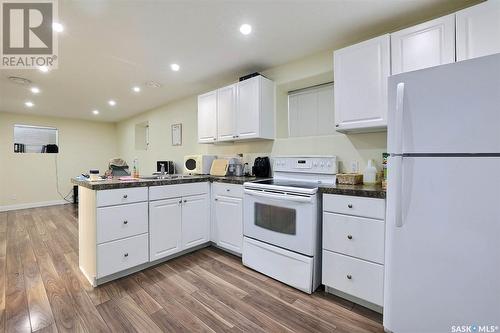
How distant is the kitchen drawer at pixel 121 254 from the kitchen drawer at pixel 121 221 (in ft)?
0.19

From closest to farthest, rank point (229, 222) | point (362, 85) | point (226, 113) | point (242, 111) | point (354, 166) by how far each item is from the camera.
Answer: point (362, 85) → point (354, 166) → point (229, 222) → point (242, 111) → point (226, 113)

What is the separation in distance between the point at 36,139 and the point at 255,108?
6332 mm

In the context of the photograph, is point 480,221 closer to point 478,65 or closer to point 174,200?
point 478,65

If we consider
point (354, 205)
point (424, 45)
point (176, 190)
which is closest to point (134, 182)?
point (176, 190)

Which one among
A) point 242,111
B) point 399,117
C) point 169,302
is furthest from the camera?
point 242,111

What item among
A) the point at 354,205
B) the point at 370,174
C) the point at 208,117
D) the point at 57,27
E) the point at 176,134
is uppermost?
the point at 57,27

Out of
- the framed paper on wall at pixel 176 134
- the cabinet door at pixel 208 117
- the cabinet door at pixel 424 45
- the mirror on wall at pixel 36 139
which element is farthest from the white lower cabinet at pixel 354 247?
the mirror on wall at pixel 36 139

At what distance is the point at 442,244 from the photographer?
1.20 m

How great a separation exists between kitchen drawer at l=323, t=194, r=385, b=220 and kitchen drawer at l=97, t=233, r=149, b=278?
1.81 meters

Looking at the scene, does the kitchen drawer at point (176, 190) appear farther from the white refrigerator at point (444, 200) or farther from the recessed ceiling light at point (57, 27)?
the white refrigerator at point (444, 200)

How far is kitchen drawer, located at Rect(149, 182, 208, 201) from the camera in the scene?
7.57 ft

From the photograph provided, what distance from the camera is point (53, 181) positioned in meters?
5.83

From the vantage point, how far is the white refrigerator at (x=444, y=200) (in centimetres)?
109

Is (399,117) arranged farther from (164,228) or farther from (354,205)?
(164,228)
